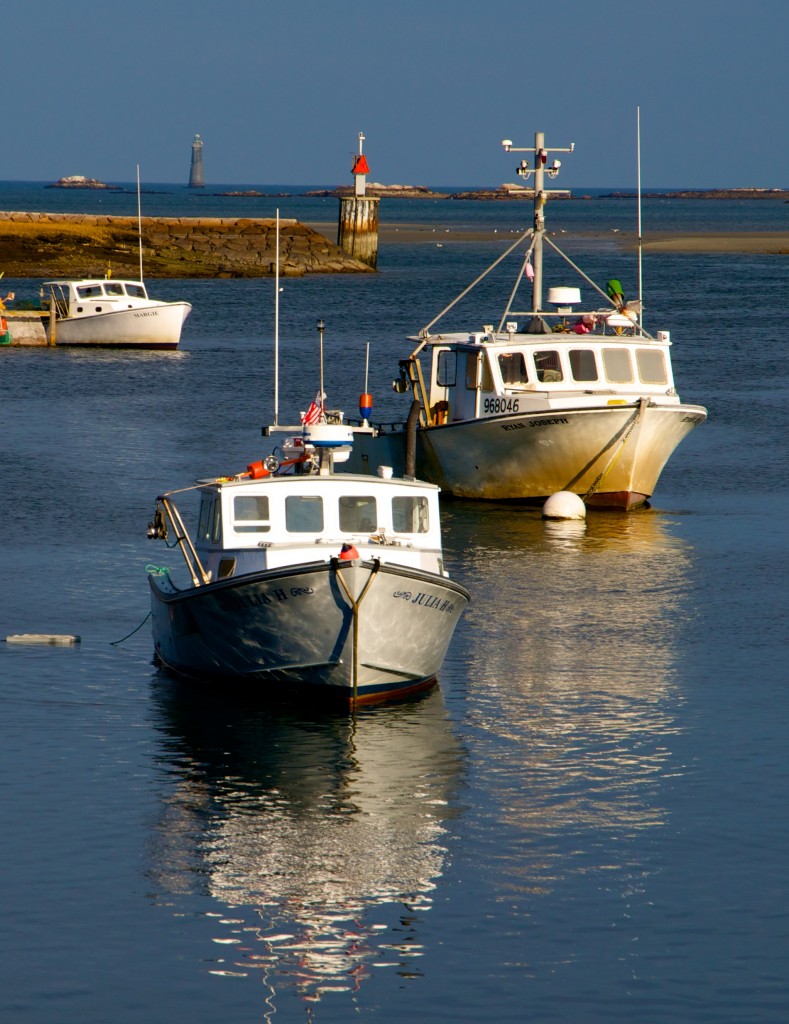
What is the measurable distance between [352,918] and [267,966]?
1071mm

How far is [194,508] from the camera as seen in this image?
31.6 meters

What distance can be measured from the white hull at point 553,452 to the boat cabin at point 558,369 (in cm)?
54

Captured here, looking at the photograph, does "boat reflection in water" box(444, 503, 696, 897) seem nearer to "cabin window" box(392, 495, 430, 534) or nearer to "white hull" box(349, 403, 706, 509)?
"white hull" box(349, 403, 706, 509)

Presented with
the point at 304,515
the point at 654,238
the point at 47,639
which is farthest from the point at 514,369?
the point at 654,238

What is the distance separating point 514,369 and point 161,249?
70.9 meters

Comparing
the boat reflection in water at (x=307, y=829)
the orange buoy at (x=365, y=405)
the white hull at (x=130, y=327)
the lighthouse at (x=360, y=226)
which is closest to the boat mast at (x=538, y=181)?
the orange buoy at (x=365, y=405)

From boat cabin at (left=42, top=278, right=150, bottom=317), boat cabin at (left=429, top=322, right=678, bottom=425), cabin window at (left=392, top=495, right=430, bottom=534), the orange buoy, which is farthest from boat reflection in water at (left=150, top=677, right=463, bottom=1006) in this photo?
boat cabin at (left=42, top=278, right=150, bottom=317)

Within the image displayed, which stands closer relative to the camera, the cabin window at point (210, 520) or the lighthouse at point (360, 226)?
the cabin window at point (210, 520)

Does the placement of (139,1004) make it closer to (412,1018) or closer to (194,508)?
(412,1018)

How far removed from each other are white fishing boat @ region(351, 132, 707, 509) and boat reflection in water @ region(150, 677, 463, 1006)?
1256 centimetres

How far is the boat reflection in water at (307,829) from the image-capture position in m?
13.6

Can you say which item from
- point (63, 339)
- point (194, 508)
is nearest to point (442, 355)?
point (194, 508)

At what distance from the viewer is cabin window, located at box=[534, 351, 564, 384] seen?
108ft

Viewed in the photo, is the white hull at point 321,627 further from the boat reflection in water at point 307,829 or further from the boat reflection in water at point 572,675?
the boat reflection in water at point 572,675
